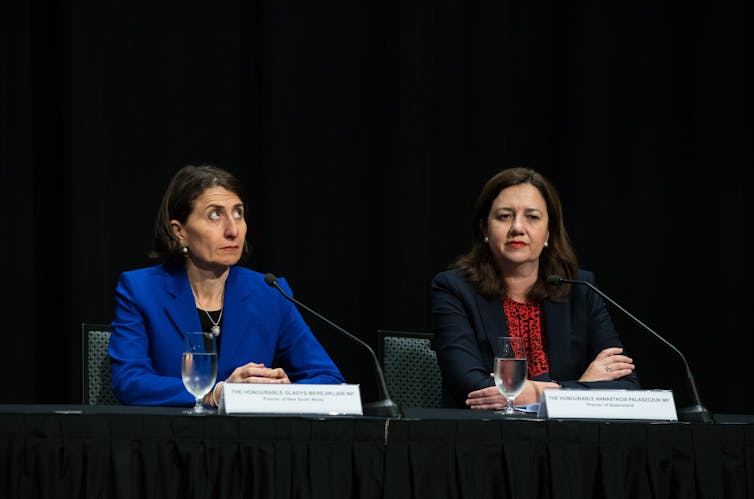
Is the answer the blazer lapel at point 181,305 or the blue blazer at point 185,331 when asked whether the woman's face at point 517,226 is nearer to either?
the blue blazer at point 185,331

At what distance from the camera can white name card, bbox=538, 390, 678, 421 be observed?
206cm

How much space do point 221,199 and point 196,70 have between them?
102cm

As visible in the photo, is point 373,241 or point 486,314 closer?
point 486,314

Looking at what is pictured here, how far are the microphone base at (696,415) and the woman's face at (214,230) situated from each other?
1321mm

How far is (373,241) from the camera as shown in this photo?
155 inches

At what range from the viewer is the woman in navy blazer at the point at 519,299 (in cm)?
301

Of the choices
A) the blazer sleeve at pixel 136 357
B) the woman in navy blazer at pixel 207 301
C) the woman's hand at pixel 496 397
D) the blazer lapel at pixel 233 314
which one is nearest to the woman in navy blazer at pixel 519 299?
the woman's hand at pixel 496 397

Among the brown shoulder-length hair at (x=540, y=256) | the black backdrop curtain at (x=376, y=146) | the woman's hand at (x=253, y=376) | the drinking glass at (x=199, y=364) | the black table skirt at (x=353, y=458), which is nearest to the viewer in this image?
the black table skirt at (x=353, y=458)

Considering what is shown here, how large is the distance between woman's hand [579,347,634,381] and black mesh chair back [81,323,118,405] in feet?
4.21

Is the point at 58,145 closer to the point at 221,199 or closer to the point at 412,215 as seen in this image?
the point at 221,199

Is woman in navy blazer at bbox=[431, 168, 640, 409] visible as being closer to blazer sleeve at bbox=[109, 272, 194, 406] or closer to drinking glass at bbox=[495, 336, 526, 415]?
drinking glass at bbox=[495, 336, 526, 415]

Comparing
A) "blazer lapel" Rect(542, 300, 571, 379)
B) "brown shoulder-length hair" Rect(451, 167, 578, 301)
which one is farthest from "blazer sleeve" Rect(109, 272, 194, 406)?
"blazer lapel" Rect(542, 300, 571, 379)

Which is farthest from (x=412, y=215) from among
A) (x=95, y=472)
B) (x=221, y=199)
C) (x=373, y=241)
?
(x=95, y=472)

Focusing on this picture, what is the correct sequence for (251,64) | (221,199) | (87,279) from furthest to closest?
(251,64) → (87,279) → (221,199)
